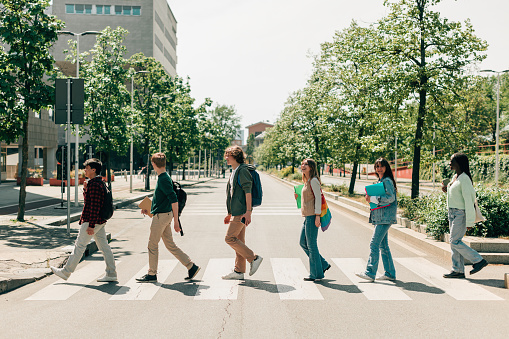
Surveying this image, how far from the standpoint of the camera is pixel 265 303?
598 cm

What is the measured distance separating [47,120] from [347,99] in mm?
32261

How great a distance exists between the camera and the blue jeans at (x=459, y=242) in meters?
7.35

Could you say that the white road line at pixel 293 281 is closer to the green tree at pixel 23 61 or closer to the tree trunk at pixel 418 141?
the green tree at pixel 23 61

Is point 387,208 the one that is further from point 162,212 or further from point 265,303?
point 162,212

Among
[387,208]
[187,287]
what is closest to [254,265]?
[187,287]

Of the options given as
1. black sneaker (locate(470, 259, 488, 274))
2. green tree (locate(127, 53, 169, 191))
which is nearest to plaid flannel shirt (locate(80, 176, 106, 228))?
black sneaker (locate(470, 259, 488, 274))

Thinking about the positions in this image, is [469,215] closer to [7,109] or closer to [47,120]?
[7,109]

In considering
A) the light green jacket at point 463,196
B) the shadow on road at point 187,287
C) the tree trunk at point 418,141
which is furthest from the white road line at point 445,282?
the tree trunk at point 418,141

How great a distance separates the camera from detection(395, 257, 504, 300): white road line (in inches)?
254

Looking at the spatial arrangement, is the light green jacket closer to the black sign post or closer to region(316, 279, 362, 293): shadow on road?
region(316, 279, 362, 293): shadow on road

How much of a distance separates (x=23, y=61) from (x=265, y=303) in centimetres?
1030

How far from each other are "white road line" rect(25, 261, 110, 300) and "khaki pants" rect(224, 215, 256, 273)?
2.11 metres

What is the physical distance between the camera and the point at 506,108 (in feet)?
203

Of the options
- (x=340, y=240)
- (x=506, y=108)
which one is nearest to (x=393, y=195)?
(x=340, y=240)
